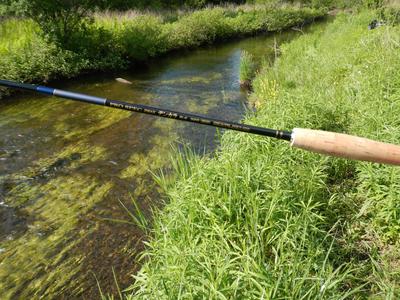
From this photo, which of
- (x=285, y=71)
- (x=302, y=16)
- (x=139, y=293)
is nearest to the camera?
(x=139, y=293)

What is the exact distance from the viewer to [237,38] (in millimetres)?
25453

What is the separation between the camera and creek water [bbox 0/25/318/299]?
4.73 meters

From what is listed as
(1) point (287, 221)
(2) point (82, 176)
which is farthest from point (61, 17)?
(1) point (287, 221)

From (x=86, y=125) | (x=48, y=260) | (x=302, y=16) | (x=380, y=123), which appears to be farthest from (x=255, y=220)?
(x=302, y=16)

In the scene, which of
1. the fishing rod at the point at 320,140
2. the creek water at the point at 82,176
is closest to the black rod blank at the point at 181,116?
the fishing rod at the point at 320,140

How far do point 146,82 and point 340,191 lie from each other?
1084 cm

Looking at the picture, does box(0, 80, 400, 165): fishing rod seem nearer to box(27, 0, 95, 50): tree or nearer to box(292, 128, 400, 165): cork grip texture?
box(292, 128, 400, 165): cork grip texture

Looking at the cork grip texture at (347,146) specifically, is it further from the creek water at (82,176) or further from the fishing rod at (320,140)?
the creek water at (82,176)

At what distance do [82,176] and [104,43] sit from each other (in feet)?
33.4

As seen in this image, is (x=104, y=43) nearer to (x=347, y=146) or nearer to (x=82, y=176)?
(x=82, y=176)

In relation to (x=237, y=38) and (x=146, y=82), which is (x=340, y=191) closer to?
(x=146, y=82)

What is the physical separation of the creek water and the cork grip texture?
3190 millimetres

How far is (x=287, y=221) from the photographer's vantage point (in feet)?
10.9

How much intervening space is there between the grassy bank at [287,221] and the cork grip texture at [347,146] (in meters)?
1.09
